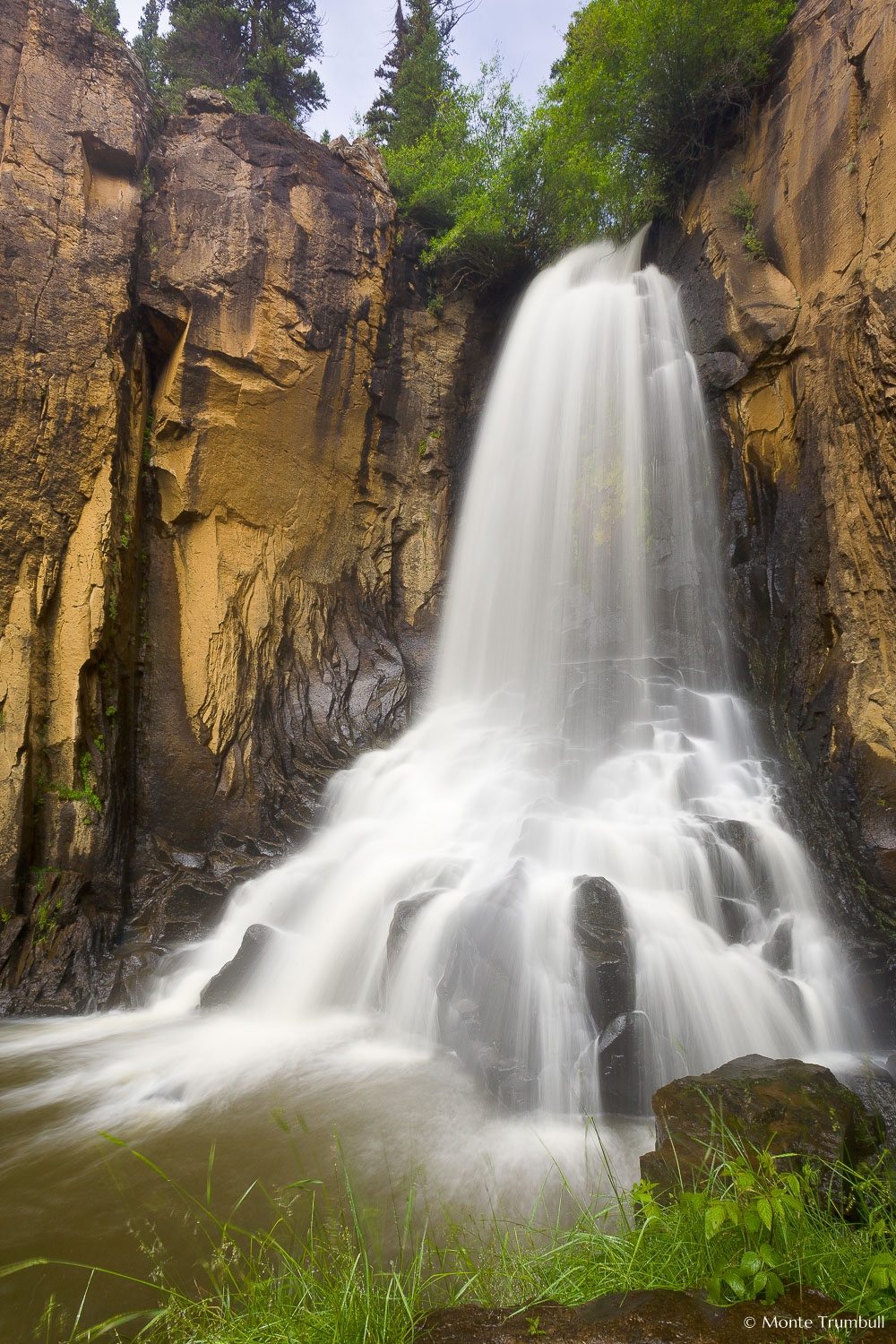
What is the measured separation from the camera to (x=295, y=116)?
16875 mm

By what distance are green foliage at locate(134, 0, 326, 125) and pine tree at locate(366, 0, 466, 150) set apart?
212cm

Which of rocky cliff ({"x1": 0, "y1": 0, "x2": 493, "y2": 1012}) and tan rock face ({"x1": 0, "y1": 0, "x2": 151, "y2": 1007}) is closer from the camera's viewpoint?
tan rock face ({"x1": 0, "y1": 0, "x2": 151, "y2": 1007})

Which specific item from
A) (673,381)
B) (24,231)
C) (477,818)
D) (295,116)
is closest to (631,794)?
(477,818)

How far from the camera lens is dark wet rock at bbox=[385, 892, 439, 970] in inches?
231

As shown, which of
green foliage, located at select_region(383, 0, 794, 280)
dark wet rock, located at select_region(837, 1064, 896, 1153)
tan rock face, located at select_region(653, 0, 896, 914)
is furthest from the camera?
green foliage, located at select_region(383, 0, 794, 280)

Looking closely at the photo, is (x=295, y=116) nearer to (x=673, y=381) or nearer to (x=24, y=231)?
(x=24, y=231)

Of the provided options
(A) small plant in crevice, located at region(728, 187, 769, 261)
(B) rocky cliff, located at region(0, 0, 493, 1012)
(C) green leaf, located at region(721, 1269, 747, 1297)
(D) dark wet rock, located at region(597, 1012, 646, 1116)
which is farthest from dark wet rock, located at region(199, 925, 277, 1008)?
(A) small plant in crevice, located at region(728, 187, 769, 261)

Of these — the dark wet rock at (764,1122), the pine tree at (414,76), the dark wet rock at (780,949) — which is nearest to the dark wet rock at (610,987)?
the dark wet rock at (764,1122)

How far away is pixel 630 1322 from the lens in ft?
5.26

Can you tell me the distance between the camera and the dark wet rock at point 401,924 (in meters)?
5.87

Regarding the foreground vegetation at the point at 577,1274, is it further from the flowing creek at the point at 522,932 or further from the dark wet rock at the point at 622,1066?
the dark wet rock at the point at 622,1066

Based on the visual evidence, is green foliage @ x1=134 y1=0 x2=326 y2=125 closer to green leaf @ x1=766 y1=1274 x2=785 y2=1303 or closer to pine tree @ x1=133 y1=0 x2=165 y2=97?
pine tree @ x1=133 y1=0 x2=165 y2=97

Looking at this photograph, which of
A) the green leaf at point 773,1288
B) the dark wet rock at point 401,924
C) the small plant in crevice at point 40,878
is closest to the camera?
the green leaf at point 773,1288

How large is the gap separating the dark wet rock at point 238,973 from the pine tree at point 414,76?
1848 centimetres
